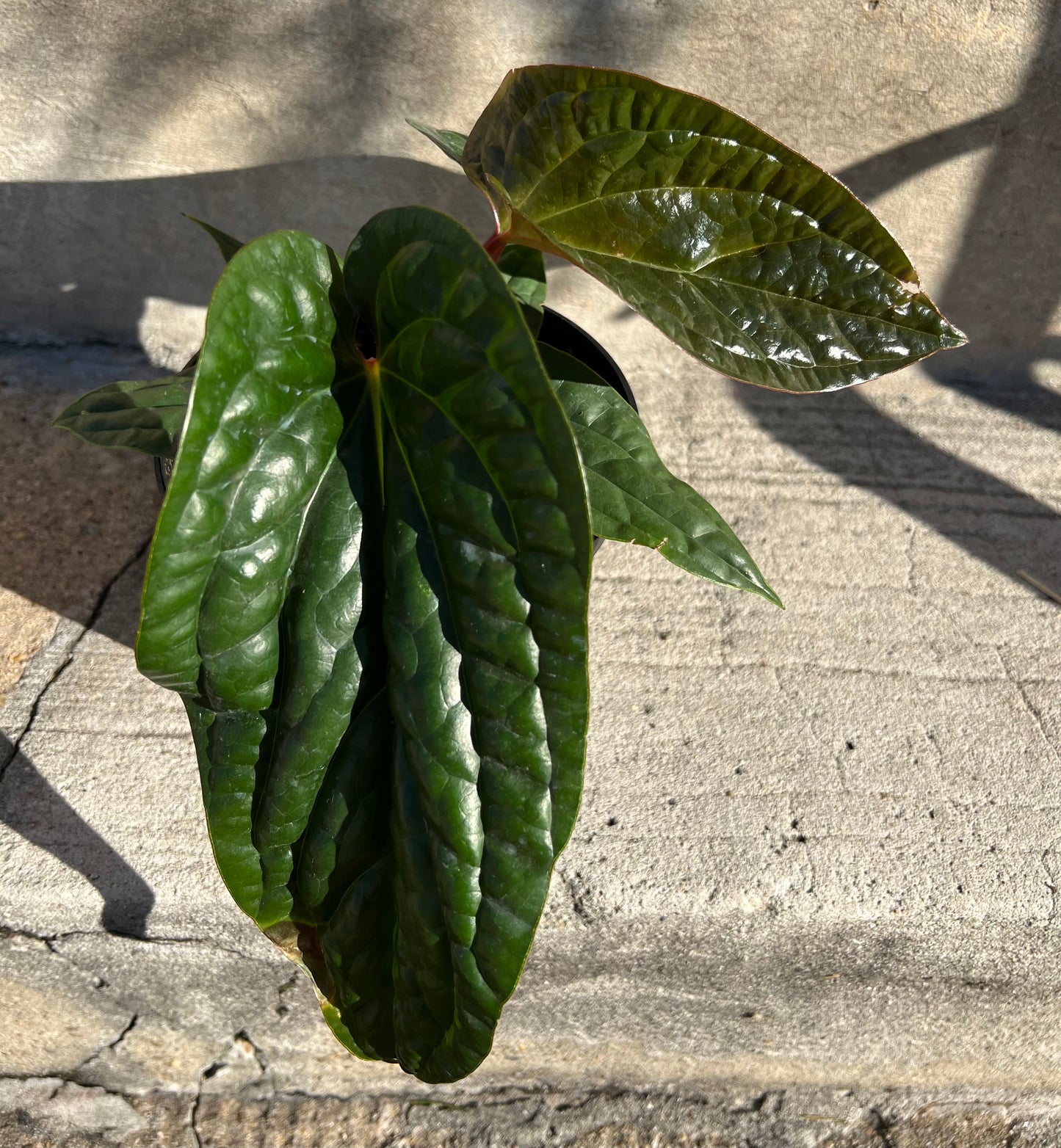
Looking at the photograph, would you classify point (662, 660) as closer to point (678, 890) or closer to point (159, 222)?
point (678, 890)

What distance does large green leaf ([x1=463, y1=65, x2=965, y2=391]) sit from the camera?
0.83 m

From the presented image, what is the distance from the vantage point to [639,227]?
2.84 ft

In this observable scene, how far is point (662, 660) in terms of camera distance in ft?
4.03

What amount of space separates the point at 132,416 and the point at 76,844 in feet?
1.52

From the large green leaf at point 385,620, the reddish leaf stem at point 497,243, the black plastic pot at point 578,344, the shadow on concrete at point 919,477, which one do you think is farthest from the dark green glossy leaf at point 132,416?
the shadow on concrete at point 919,477

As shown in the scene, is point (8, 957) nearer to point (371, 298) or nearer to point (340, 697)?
point (340, 697)

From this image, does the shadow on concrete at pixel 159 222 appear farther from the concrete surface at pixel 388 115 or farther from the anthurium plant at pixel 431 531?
the anthurium plant at pixel 431 531

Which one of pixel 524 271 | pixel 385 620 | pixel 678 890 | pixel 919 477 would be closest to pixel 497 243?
pixel 524 271

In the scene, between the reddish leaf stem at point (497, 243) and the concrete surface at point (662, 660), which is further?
the concrete surface at point (662, 660)

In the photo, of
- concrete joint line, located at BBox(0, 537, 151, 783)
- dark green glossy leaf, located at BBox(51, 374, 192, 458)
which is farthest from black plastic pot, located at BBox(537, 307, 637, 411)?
concrete joint line, located at BBox(0, 537, 151, 783)

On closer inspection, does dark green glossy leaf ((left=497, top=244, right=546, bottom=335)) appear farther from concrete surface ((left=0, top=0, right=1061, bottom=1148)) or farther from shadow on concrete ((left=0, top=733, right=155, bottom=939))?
shadow on concrete ((left=0, top=733, right=155, bottom=939))

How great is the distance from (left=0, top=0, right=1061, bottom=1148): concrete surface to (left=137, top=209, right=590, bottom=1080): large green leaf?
1.11ft

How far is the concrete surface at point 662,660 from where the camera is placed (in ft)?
3.41

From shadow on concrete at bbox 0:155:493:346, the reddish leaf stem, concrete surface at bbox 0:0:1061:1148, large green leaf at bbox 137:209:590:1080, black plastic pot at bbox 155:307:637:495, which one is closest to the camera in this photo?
large green leaf at bbox 137:209:590:1080
